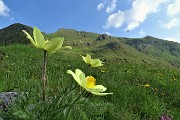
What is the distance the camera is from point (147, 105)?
6.84m

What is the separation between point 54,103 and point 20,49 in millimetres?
15489

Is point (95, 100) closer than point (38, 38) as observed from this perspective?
No

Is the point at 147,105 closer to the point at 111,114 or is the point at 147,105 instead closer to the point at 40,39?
the point at 111,114

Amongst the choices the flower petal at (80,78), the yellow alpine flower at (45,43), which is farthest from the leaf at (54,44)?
the flower petal at (80,78)

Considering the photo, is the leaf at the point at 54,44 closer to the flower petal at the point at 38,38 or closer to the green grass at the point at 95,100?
the flower petal at the point at 38,38

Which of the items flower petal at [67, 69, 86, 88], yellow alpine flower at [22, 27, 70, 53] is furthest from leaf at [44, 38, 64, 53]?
flower petal at [67, 69, 86, 88]

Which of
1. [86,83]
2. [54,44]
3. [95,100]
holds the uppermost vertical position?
[54,44]

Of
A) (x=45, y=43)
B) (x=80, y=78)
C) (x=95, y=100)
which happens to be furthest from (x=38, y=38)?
(x=95, y=100)

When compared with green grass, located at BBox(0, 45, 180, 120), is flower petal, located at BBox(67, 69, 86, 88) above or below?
above

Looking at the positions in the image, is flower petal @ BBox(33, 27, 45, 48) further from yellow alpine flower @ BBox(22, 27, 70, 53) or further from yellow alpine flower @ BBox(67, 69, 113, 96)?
yellow alpine flower @ BBox(67, 69, 113, 96)

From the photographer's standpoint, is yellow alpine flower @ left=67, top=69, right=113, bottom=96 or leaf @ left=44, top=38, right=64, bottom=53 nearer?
yellow alpine flower @ left=67, top=69, right=113, bottom=96

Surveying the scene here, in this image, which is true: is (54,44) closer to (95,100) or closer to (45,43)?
(45,43)

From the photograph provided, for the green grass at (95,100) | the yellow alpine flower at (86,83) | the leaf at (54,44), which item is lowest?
the green grass at (95,100)

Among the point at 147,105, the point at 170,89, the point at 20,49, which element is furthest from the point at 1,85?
the point at 20,49
